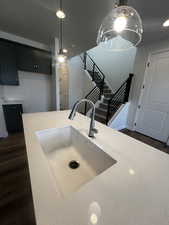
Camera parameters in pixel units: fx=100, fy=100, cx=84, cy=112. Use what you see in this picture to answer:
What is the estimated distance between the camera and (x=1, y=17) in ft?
6.09

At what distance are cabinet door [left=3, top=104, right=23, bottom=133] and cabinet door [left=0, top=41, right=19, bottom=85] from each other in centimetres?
61

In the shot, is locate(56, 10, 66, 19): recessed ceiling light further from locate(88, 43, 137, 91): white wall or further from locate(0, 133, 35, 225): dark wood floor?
locate(88, 43, 137, 91): white wall

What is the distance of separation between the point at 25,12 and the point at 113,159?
258cm

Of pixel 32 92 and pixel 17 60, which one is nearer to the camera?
pixel 17 60

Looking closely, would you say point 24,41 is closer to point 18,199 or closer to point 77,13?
point 77,13

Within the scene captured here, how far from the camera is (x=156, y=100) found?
2.82m

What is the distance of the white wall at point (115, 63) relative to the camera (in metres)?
4.43

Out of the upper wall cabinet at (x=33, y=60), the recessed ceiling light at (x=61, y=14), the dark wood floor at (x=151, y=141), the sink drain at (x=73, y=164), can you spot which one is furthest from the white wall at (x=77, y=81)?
the sink drain at (x=73, y=164)

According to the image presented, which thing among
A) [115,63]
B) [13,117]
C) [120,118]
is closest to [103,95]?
[120,118]

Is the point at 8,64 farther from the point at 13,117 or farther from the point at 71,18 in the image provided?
the point at 71,18

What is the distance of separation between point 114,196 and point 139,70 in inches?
138

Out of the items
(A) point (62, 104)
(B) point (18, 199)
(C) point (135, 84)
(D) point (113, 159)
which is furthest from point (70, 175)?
(A) point (62, 104)

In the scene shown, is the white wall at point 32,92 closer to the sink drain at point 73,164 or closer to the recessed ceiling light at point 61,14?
the recessed ceiling light at point 61,14

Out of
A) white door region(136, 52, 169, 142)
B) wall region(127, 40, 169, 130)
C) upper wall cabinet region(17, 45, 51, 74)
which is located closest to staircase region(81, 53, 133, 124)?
wall region(127, 40, 169, 130)
